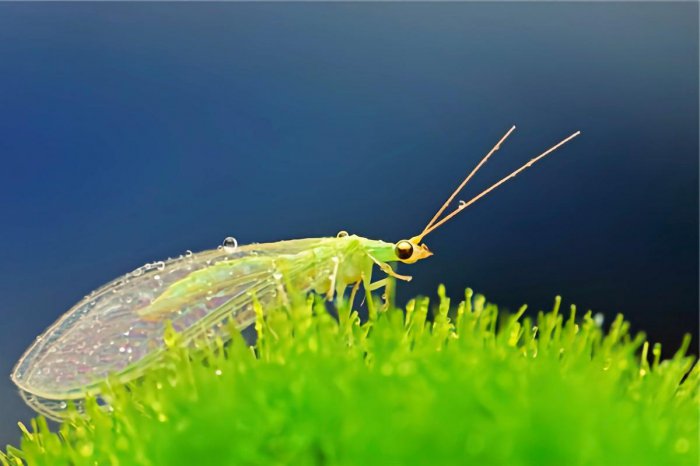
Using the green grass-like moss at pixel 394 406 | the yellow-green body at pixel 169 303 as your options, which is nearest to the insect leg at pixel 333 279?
the yellow-green body at pixel 169 303

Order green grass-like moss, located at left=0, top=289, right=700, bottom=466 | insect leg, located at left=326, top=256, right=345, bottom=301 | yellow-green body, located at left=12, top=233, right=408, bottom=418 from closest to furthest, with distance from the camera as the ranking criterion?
green grass-like moss, located at left=0, top=289, right=700, bottom=466, yellow-green body, located at left=12, top=233, right=408, bottom=418, insect leg, located at left=326, top=256, right=345, bottom=301

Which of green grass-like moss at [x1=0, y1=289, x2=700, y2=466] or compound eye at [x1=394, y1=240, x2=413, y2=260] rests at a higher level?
compound eye at [x1=394, y1=240, x2=413, y2=260]

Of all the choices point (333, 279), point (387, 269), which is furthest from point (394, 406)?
point (387, 269)

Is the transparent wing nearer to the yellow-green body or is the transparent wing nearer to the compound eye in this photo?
the yellow-green body

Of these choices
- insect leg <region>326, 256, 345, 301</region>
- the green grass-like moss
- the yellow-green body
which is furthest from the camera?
insect leg <region>326, 256, 345, 301</region>

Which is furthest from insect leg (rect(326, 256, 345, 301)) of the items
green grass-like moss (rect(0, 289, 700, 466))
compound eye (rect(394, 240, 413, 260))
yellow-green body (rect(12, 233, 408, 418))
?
green grass-like moss (rect(0, 289, 700, 466))

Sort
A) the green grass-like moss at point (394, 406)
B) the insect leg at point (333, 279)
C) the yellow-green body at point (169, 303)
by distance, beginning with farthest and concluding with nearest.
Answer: the insect leg at point (333, 279) → the yellow-green body at point (169, 303) → the green grass-like moss at point (394, 406)

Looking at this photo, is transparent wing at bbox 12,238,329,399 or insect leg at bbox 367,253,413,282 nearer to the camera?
transparent wing at bbox 12,238,329,399

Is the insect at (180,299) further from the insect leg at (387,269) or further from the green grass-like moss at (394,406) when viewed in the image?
the green grass-like moss at (394,406)

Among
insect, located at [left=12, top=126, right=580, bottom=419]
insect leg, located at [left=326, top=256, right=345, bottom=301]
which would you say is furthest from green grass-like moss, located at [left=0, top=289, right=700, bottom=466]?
insect leg, located at [left=326, top=256, right=345, bottom=301]
